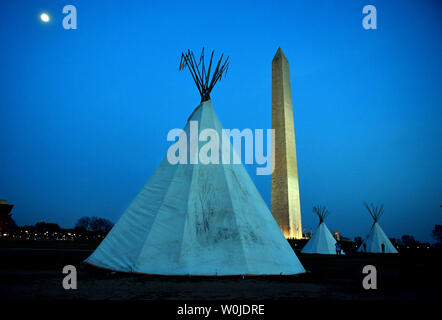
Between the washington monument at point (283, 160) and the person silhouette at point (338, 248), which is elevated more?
the washington monument at point (283, 160)

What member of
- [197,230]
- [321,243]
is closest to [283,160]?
[321,243]

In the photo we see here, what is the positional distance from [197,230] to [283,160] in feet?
88.5

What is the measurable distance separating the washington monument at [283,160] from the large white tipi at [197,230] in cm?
2479

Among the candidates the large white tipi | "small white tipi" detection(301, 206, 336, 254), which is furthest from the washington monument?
the large white tipi

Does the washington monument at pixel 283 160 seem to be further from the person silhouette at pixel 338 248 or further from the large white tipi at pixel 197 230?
the large white tipi at pixel 197 230

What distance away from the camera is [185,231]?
291 inches

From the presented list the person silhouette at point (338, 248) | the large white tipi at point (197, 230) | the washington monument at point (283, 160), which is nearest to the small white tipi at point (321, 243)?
the person silhouette at point (338, 248)

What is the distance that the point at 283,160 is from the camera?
3344 cm

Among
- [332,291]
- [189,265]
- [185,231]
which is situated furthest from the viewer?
[185,231]

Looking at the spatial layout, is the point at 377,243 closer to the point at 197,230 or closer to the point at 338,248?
the point at 338,248

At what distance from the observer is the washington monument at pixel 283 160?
33156 millimetres
